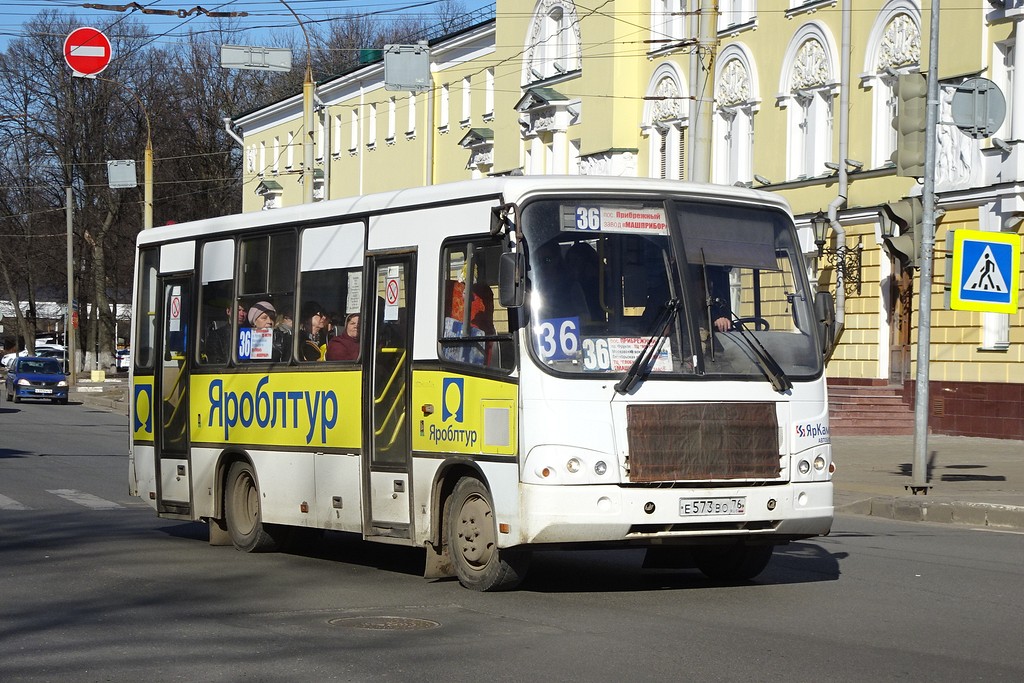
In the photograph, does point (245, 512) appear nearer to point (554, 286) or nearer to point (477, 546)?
point (477, 546)

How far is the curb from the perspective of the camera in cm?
1673

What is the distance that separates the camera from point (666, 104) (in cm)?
4288

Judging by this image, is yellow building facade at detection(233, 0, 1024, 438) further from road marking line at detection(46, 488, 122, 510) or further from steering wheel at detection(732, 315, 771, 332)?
road marking line at detection(46, 488, 122, 510)

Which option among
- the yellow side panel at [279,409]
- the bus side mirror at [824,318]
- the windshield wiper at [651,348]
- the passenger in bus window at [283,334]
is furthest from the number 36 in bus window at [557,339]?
the passenger in bus window at [283,334]

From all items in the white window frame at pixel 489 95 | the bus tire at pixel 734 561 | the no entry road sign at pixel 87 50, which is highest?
the white window frame at pixel 489 95

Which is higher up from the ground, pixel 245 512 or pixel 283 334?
pixel 283 334

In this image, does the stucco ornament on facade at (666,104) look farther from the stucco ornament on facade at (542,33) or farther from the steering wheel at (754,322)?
the steering wheel at (754,322)

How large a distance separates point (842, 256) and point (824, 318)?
2478 cm

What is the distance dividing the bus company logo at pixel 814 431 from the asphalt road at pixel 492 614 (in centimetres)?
103

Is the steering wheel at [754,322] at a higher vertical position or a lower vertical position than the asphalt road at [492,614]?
higher

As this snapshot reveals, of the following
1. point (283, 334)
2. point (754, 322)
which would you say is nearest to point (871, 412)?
point (283, 334)

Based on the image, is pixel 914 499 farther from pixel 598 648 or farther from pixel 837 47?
pixel 837 47

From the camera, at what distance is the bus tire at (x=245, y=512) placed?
44.7ft

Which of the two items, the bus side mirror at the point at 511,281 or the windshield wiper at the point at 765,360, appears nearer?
the bus side mirror at the point at 511,281
